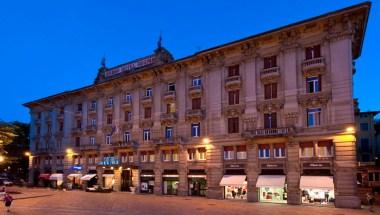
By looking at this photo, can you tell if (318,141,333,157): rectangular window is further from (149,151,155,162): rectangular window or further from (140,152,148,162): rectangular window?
(140,152,148,162): rectangular window

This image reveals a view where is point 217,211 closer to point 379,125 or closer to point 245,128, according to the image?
point 245,128

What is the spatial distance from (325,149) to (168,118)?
21723 millimetres

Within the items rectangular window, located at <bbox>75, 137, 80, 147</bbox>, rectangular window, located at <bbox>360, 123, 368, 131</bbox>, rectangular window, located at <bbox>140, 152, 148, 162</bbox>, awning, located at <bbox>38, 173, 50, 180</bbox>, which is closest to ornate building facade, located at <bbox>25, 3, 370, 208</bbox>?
rectangular window, located at <bbox>140, 152, 148, 162</bbox>

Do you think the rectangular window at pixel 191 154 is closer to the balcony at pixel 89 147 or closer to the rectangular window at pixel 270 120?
the rectangular window at pixel 270 120

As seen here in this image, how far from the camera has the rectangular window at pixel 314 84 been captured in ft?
125

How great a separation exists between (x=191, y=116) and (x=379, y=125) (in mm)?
54054

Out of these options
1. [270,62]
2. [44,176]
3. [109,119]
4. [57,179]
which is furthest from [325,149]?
[44,176]

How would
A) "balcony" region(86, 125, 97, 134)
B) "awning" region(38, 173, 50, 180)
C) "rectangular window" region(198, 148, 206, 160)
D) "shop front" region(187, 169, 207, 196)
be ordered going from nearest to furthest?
"shop front" region(187, 169, 207, 196), "rectangular window" region(198, 148, 206, 160), "balcony" region(86, 125, 97, 134), "awning" region(38, 173, 50, 180)

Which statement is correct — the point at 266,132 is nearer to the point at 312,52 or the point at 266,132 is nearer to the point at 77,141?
the point at 312,52

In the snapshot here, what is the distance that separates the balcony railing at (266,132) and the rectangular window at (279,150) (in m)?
1.67

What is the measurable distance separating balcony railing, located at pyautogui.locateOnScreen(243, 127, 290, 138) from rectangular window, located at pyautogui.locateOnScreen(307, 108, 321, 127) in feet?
7.95

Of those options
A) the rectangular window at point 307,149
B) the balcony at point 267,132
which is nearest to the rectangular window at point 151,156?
the balcony at point 267,132

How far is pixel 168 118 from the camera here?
50.2 metres

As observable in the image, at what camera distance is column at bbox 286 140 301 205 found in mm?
37469
